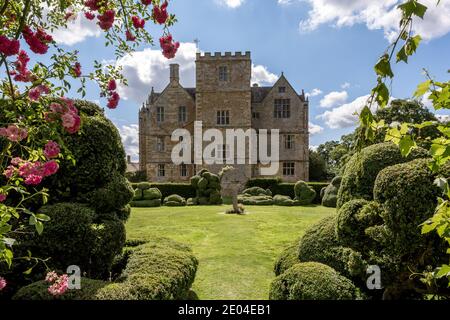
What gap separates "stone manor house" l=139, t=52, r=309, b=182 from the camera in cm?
3469

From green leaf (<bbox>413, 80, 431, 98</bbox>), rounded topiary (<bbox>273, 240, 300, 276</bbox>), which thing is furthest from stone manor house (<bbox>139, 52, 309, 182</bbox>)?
green leaf (<bbox>413, 80, 431, 98</bbox>)

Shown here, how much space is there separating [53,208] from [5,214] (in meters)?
2.92

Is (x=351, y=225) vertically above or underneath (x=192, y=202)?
above

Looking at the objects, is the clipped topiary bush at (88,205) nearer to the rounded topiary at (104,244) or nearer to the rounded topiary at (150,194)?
the rounded topiary at (104,244)

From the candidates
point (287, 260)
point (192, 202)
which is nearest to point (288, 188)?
point (192, 202)

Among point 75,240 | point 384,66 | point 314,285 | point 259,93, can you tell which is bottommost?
point 314,285

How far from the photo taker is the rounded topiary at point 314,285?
4.86 m

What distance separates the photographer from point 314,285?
4.91 metres

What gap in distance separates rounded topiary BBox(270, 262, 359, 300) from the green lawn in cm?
123

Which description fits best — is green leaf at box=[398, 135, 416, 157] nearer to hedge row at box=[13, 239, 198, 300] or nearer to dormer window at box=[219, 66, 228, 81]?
hedge row at box=[13, 239, 198, 300]

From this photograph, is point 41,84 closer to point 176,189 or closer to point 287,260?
point 287,260

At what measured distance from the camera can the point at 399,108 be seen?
35.3m

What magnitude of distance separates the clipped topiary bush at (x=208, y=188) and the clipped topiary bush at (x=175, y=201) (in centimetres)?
120

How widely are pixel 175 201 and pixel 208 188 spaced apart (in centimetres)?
252
